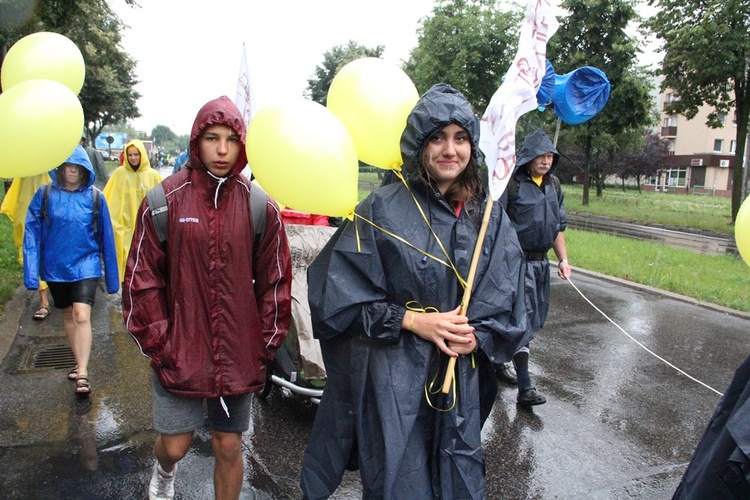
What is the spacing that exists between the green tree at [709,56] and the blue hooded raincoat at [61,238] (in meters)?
17.8

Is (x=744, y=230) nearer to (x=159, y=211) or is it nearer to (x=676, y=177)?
(x=159, y=211)

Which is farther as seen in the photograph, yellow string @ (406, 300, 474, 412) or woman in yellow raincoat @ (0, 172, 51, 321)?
woman in yellow raincoat @ (0, 172, 51, 321)

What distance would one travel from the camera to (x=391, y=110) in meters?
2.42

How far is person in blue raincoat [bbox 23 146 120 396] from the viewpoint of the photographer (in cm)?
411

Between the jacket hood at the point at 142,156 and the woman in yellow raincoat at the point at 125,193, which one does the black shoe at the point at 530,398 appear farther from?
the jacket hood at the point at 142,156

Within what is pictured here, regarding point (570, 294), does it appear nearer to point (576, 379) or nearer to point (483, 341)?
point (576, 379)

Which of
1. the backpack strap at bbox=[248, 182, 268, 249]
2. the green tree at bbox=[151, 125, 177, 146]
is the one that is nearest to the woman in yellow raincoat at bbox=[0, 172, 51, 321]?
the backpack strap at bbox=[248, 182, 268, 249]

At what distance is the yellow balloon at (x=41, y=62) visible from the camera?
11.4ft

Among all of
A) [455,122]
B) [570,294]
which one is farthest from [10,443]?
[570,294]

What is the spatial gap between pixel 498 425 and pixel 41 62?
11.9ft

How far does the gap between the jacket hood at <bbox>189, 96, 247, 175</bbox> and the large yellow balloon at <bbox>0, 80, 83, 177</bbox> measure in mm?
856

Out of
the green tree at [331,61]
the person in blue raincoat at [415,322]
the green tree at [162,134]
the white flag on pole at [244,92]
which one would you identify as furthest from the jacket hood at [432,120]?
the green tree at [162,134]

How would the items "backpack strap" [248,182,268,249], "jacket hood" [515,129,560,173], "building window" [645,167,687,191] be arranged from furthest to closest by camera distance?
"building window" [645,167,687,191], "jacket hood" [515,129,560,173], "backpack strap" [248,182,268,249]

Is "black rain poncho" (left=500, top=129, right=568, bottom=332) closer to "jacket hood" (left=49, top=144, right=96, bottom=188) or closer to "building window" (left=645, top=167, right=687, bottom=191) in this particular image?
"jacket hood" (left=49, top=144, right=96, bottom=188)
